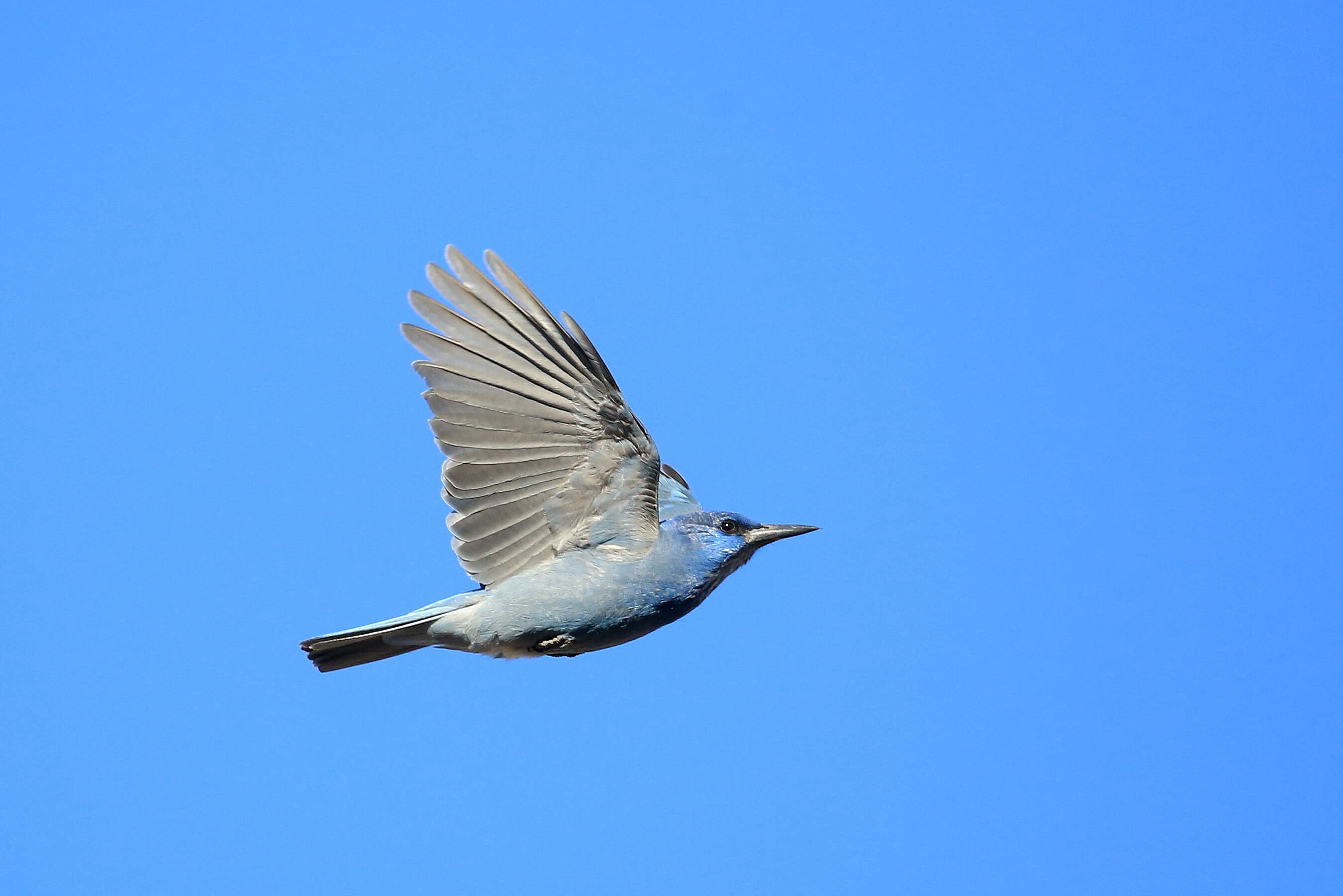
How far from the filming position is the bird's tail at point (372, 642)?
8773mm

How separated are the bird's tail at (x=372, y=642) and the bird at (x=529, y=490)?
1 centimetres

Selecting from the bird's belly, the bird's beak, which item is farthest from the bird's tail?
the bird's beak

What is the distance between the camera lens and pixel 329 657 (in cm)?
891

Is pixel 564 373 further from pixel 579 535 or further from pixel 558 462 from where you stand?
pixel 579 535

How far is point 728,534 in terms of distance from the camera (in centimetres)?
960

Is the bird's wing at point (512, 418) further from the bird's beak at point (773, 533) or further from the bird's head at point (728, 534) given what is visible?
the bird's beak at point (773, 533)

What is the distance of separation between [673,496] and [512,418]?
9.53 ft

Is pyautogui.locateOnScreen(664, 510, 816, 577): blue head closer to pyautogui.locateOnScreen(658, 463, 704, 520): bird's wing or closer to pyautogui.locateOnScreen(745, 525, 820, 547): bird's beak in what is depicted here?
pyautogui.locateOnScreen(745, 525, 820, 547): bird's beak

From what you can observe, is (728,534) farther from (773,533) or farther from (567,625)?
(567,625)

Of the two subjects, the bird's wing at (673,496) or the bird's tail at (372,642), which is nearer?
the bird's tail at (372,642)

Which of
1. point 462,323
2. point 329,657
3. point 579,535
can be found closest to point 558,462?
point 579,535

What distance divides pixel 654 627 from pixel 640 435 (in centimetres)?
152

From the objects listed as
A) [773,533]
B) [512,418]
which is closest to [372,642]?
[512,418]

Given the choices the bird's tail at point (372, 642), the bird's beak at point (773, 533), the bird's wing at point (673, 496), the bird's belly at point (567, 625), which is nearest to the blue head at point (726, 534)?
the bird's beak at point (773, 533)
